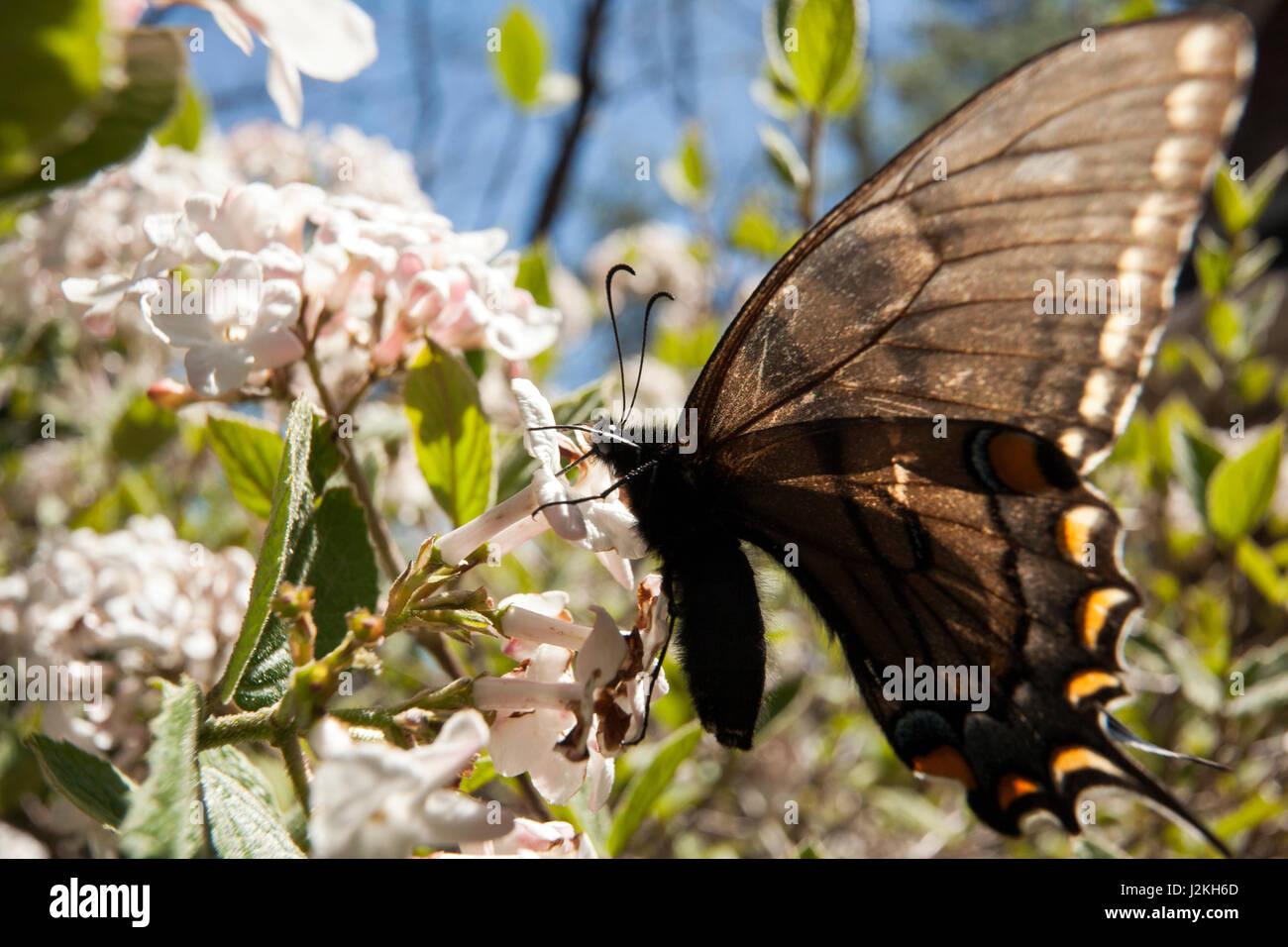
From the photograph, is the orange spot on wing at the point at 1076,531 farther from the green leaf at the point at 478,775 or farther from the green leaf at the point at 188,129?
the green leaf at the point at 188,129

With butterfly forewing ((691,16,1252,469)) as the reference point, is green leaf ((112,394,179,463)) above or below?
below

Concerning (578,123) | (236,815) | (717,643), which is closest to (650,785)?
(717,643)

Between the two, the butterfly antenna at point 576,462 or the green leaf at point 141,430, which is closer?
the butterfly antenna at point 576,462

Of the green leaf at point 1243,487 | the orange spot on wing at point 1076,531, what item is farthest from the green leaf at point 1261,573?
the orange spot on wing at point 1076,531

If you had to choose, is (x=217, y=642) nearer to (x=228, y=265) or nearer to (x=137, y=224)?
(x=228, y=265)

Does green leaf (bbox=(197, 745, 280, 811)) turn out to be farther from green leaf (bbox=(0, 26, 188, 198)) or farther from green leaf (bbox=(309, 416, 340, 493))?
green leaf (bbox=(0, 26, 188, 198))

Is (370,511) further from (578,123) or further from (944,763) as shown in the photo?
(578,123)

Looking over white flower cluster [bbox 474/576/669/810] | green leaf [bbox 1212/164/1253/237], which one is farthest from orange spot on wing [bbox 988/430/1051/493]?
green leaf [bbox 1212/164/1253/237]
